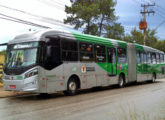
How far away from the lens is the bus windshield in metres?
11.3

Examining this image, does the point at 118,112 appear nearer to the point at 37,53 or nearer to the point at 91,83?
the point at 37,53

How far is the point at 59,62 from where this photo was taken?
40.2 feet

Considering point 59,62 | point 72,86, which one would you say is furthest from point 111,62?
point 59,62

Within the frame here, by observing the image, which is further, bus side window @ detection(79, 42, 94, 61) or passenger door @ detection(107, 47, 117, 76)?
passenger door @ detection(107, 47, 117, 76)

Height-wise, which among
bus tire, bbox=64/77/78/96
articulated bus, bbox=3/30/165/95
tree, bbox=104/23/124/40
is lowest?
bus tire, bbox=64/77/78/96

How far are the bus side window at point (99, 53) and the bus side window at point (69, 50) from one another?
206cm

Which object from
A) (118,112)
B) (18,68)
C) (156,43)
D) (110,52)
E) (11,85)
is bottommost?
(118,112)

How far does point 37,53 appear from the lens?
37.1ft

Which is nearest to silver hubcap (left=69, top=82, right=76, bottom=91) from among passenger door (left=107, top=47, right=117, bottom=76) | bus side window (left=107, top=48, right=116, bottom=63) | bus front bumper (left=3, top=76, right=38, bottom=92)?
bus front bumper (left=3, top=76, right=38, bottom=92)

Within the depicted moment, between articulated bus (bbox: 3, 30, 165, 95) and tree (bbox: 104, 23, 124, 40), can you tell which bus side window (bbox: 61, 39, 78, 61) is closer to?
articulated bus (bbox: 3, 30, 165, 95)

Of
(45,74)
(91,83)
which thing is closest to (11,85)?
(45,74)

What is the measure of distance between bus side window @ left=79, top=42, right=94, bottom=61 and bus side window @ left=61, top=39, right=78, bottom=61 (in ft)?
1.58

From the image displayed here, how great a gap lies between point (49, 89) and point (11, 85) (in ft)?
5.81

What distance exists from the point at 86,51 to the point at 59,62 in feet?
8.39
